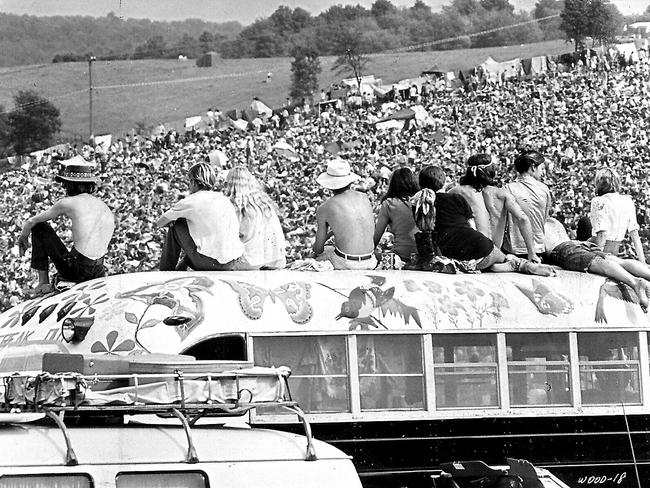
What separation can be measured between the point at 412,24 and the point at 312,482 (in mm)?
114499

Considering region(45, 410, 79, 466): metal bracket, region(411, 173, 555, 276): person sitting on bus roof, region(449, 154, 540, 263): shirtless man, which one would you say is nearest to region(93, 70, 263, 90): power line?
region(449, 154, 540, 263): shirtless man

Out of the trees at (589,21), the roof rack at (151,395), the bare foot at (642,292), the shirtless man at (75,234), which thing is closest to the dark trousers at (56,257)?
the shirtless man at (75,234)

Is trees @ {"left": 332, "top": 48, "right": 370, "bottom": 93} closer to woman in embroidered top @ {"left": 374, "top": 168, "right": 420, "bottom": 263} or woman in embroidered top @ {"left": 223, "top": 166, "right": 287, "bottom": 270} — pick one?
woman in embroidered top @ {"left": 374, "top": 168, "right": 420, "bottom": 263}

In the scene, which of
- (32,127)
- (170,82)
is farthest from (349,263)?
(170,82)

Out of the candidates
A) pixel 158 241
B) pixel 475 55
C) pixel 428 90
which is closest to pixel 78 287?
pixel 158 241

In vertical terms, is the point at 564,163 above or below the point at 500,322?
below

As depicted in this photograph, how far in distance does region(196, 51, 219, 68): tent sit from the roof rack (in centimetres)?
10204

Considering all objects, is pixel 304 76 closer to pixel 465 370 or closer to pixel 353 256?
pixel 353 256

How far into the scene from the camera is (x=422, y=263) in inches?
465

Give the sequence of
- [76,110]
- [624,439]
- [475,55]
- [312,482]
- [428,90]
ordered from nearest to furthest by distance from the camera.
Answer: [312,482], [624,439], [428,90], [76,110], [475,55]

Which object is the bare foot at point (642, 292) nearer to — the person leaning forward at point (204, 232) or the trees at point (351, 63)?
the person leaning forward at point (204, 232)

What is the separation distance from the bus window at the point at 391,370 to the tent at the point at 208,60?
98.5m

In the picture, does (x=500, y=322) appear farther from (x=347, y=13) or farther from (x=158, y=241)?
(x=347, y=13)

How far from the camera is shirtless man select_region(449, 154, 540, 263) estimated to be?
1250 centimetres
